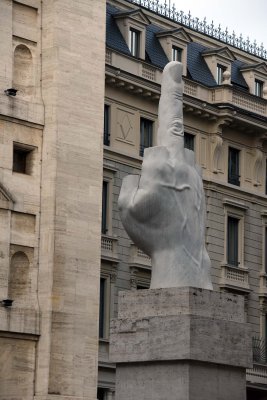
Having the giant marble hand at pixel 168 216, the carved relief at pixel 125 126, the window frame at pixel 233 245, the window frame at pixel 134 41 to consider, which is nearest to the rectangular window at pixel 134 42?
the window frame at pixel 134 41

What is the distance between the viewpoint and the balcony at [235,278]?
175ft

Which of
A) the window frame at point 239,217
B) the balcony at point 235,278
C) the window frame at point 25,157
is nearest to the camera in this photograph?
the window frame at point 25,157

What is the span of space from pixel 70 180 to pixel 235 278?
9.52 metres

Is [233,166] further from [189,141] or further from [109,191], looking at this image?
[109,191]

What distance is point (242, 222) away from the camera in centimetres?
5500

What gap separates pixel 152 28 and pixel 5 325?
1387cm

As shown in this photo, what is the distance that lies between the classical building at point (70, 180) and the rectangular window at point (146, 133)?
0.04 m

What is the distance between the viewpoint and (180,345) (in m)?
25.5

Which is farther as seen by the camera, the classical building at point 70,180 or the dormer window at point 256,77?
the dormer window at point 256,77

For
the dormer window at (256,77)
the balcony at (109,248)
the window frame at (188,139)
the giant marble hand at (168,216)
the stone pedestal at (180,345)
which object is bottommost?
the stone pedestal at (180,345)

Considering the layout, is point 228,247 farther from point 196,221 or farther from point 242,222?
point 196,221

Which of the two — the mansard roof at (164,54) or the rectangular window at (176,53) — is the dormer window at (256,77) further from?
the rectangular window at (176,53)

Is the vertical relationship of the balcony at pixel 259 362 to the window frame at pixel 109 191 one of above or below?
below

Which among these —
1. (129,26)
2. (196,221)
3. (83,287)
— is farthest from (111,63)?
(196,221)
